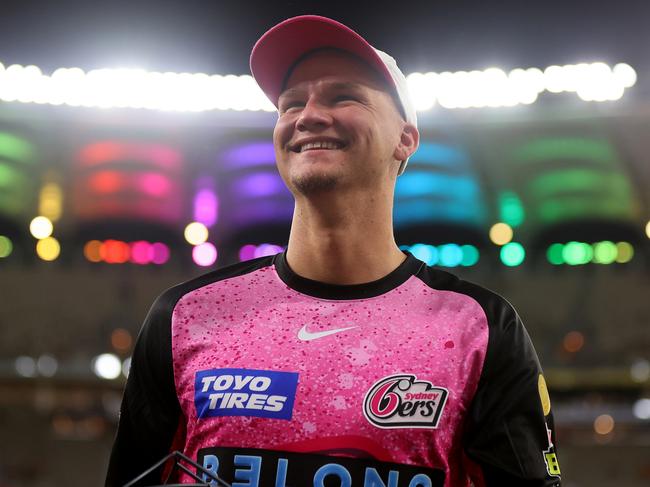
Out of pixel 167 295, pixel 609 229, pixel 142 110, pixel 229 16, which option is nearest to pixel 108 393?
pixel 142 110

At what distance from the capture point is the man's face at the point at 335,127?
4.88 feet

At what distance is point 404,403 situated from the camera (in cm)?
136

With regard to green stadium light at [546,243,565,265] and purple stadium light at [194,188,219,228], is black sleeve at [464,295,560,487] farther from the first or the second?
purple stadium light at [194,188,219,228]

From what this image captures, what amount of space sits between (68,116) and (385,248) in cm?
1603

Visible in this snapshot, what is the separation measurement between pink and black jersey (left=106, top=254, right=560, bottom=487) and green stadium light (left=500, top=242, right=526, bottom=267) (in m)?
17.7

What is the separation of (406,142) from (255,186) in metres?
18.5

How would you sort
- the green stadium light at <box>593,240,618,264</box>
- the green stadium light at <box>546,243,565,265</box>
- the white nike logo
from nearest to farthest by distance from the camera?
the white nike logo, the green stadium light at <box>546,243,565,265</box>, the green stadium light at <box>593,240,618,264</box>

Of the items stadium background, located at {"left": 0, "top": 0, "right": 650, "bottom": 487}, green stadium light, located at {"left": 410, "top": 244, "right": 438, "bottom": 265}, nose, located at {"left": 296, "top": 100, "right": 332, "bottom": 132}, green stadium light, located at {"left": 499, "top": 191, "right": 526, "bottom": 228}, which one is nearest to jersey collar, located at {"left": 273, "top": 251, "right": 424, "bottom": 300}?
nose, located at {"left": 296, "top": 100, "right": 332, "bottom": 132}

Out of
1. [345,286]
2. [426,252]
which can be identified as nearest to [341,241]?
[345,286]

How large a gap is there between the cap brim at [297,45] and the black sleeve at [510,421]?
566 millimetres

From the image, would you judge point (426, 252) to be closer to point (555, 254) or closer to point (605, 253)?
point (555, 254)

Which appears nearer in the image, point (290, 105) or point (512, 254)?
point (290, 105)

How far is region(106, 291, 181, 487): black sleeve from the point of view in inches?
58.8

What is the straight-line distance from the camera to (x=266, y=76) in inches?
64.8
